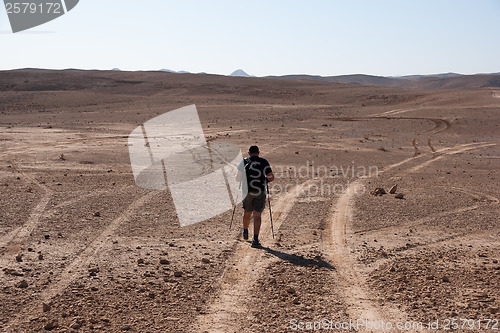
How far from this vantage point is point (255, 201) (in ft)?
27.3

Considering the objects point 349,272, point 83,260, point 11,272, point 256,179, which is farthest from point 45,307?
point 349,272

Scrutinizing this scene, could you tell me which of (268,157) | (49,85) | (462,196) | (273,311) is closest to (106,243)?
(273,311)

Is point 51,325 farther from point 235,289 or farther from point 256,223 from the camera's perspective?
point 256,223

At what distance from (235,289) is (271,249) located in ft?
5.60

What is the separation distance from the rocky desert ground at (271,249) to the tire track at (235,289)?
0.09 feet

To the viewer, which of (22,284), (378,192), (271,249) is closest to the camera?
(22,284)

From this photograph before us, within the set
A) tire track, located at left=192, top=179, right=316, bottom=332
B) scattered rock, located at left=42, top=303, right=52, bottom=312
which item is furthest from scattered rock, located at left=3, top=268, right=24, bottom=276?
tire track, located at left=192, top=179, right=316, bottom=332

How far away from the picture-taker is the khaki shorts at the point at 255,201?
27.1 feet

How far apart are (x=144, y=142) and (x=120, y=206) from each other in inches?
473

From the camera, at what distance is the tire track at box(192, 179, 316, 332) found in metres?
5.48

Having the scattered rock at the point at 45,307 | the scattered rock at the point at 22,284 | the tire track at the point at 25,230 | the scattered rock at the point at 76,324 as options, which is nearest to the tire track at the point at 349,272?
the scattered rock at the point at 76,324

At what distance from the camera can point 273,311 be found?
5.77m

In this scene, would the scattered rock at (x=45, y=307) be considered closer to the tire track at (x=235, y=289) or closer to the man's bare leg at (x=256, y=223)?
the tire track at (x=235, y=289)

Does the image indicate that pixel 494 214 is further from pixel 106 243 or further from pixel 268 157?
pixel 268 157
